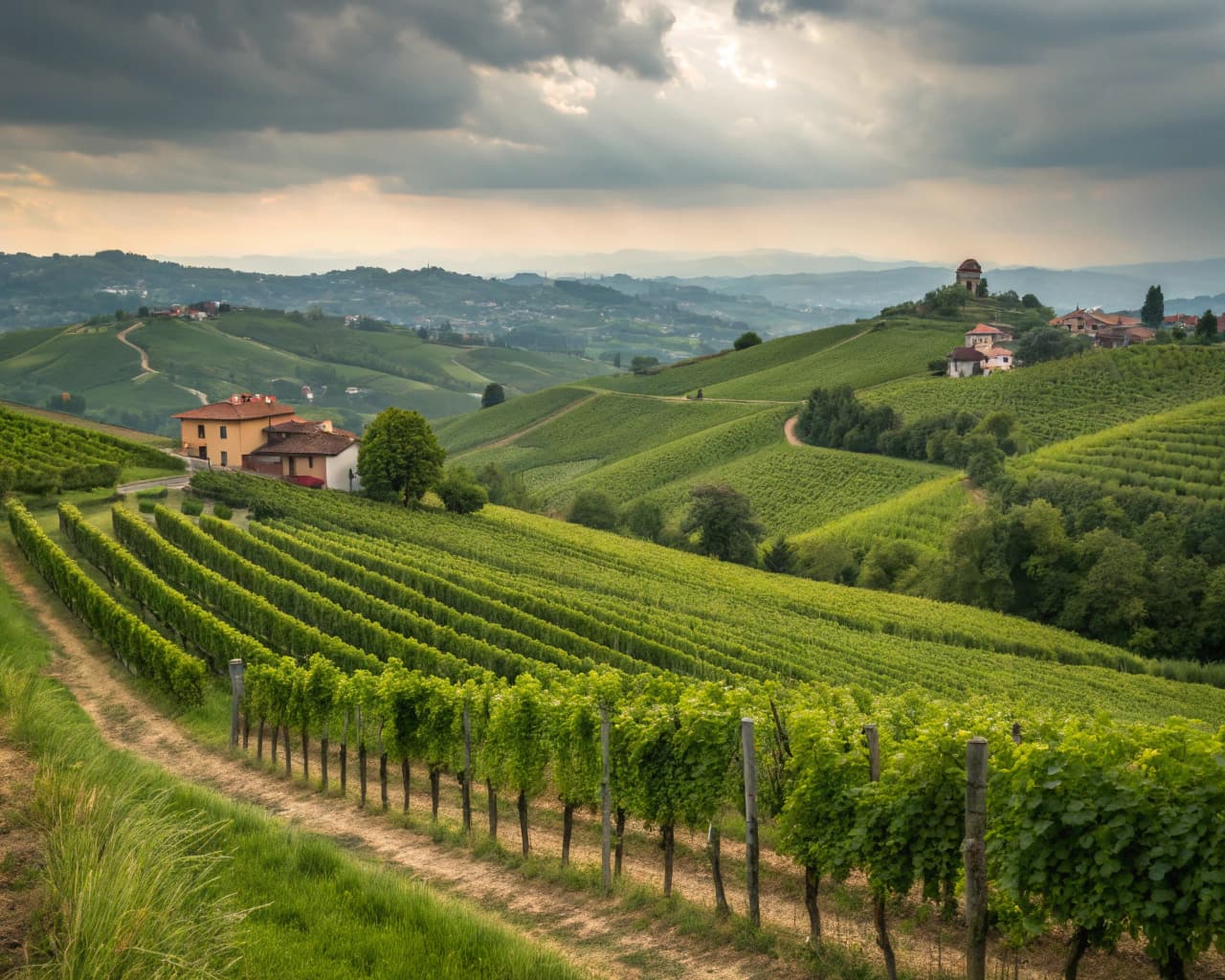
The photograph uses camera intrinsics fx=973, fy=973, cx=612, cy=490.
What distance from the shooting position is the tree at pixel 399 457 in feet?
209

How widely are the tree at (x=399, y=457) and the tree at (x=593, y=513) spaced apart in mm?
17500

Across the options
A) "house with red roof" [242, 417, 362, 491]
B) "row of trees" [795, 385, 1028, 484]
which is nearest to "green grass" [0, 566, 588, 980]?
"house with red roof" [242, 417, 362, 491]

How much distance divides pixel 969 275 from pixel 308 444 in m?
138

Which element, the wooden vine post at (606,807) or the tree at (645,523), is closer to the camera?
the wooden vine post at (606,807)

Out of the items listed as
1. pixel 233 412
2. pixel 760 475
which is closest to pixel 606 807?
pixel 233 412

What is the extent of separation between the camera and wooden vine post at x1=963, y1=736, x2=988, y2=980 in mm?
8125

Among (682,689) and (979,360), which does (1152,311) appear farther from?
(682,689)

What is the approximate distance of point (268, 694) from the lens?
21156mm

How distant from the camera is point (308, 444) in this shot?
69.1 metres

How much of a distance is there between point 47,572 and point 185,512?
52.1 feet

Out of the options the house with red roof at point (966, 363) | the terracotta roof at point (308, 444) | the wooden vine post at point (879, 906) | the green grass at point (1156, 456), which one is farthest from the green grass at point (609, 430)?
the wooden vine post at point (879, 906)

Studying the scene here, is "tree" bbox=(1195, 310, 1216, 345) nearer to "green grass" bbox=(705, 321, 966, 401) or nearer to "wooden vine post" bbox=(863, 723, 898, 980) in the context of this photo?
"green grass" bbox=(705, 321, 966, 401)

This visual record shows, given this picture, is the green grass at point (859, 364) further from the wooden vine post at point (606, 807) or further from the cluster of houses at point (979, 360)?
the wooden vine post at point (606, 807)

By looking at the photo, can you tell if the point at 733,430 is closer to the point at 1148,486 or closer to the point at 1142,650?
the point at 1148,486
